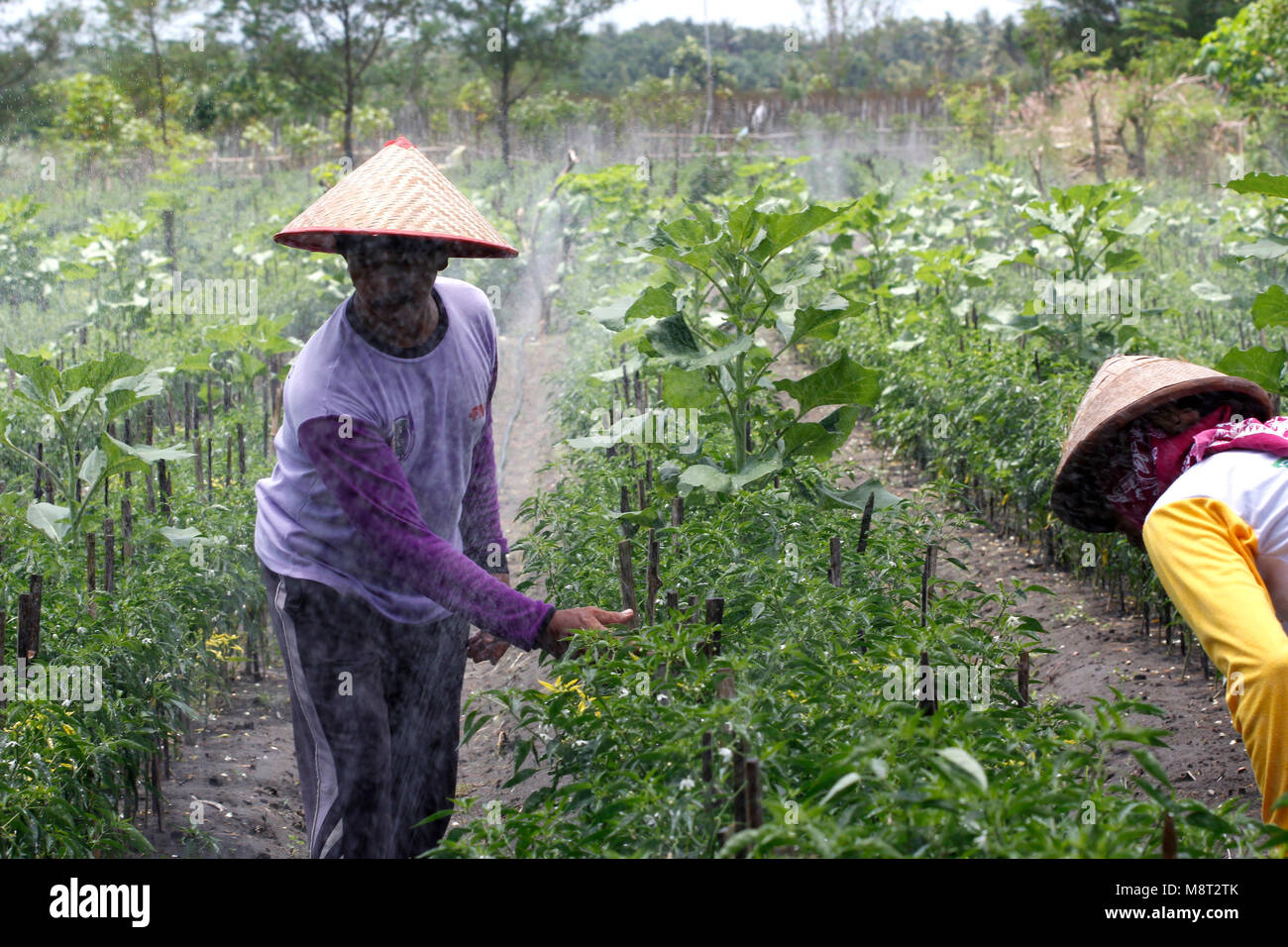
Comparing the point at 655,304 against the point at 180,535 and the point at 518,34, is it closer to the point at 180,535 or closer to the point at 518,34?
the point at 180,535

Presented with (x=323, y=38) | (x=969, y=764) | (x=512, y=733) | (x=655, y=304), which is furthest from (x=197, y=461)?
(x=323, y=38)

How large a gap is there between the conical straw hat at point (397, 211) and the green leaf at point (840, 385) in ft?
3.44

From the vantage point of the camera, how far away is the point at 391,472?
1.96 m

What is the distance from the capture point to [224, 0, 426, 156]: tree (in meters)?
10.5

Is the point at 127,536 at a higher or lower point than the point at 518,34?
lower

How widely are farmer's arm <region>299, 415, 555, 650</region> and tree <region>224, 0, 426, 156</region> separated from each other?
828 cm

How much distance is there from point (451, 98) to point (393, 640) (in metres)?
17.9

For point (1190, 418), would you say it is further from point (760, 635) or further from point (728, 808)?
point (728, 808)

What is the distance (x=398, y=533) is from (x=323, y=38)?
462 inches

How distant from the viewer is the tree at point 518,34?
1282 cm

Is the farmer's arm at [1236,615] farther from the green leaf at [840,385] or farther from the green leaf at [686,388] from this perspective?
the green leaf at [686,388]

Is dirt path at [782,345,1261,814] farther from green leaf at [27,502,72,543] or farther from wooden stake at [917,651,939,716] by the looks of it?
green leaf at [27,502,72,543]

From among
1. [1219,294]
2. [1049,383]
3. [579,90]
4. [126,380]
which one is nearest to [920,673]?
[126,380]

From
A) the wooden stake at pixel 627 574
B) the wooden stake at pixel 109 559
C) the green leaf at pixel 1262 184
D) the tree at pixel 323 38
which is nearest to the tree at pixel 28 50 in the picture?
the tree at pixel 323 38
